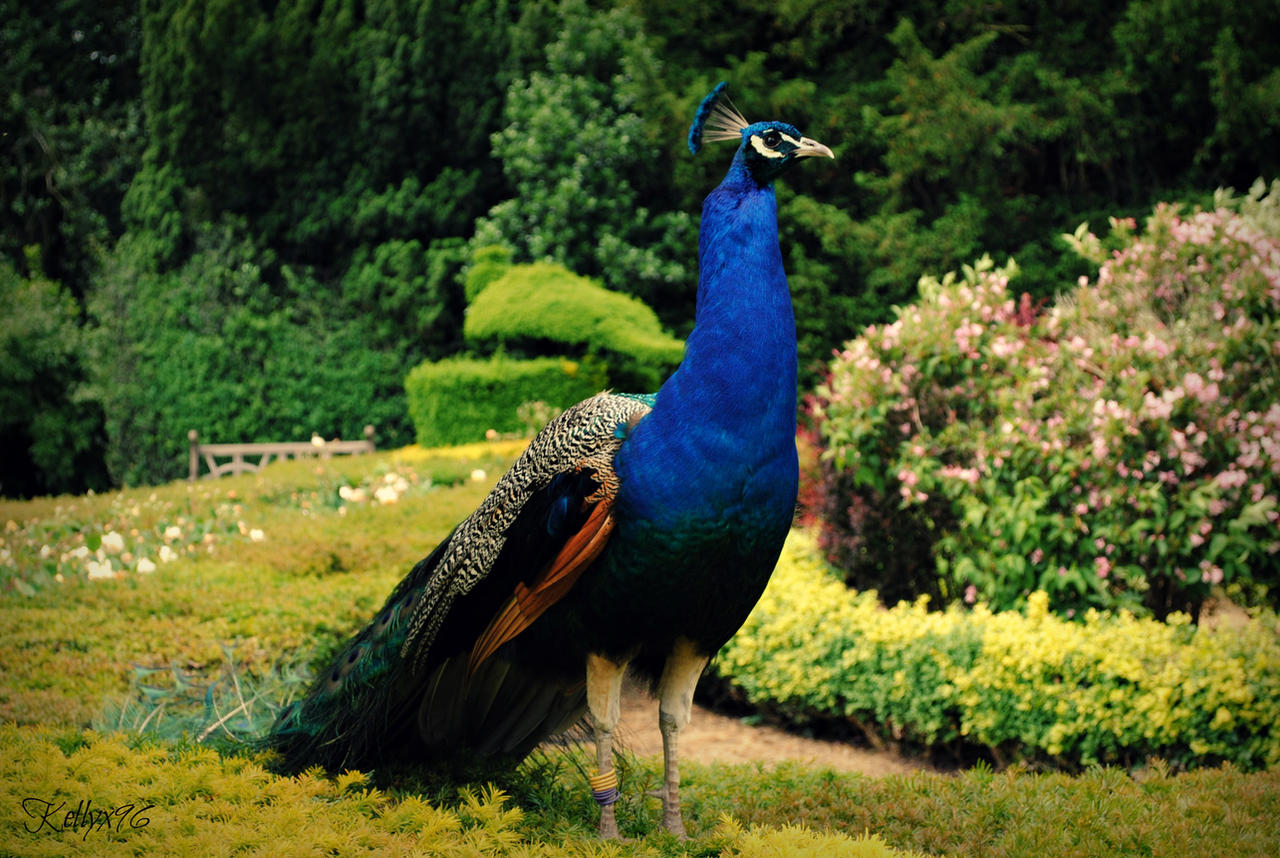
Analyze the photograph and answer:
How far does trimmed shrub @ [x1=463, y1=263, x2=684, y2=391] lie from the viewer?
491 inches

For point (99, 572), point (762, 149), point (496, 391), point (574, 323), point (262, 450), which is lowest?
point (262, 450)

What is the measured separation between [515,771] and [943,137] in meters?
11.0

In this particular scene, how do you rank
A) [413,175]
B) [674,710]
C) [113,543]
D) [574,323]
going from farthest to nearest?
1. [413,175]
2. [574,323]
3. [113,543]
4. [674,710]

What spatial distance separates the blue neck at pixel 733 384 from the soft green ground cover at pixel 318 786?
81 cm

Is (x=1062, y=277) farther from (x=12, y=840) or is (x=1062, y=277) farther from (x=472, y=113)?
(x=12, y=840)

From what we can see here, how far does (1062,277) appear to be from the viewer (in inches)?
499

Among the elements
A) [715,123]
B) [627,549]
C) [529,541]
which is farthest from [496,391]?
[627,549]

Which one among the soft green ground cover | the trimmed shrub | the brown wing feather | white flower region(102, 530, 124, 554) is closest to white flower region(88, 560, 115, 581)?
the soft green ground cover

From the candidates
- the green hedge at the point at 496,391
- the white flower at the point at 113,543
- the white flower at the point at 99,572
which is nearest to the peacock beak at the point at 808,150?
the white flower at the point at 99,572

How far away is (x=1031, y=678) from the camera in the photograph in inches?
173

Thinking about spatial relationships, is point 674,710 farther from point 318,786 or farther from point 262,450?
point 262,450

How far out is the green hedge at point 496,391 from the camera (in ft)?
39.5
